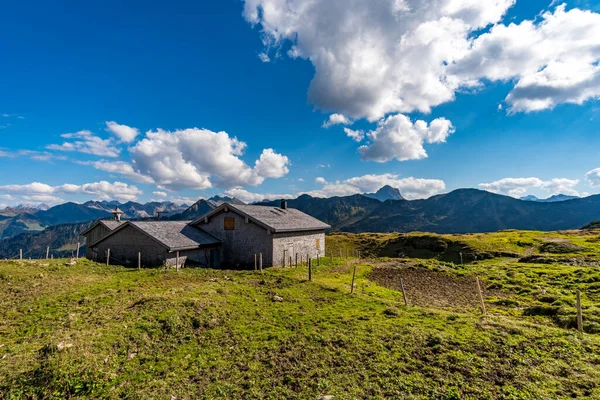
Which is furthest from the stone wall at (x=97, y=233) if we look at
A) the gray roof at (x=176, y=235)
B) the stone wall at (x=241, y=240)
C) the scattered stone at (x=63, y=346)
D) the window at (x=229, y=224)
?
the scattered stone at (x=63, y=346)

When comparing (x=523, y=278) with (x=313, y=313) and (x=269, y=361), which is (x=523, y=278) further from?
(x=269, y=361)

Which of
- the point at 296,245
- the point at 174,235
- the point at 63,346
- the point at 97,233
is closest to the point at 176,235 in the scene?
the point at 174,235

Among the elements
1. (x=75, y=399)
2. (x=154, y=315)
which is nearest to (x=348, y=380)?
(x=75, y=399)

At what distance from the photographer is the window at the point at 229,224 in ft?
109

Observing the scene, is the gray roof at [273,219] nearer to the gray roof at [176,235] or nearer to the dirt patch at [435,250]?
the gray roof at [176,235]

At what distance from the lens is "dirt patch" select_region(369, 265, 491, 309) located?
1820 cm

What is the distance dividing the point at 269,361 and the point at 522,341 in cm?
934

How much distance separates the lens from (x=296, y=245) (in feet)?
115

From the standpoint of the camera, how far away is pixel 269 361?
9.73 m

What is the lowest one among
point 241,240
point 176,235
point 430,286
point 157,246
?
point 430,286

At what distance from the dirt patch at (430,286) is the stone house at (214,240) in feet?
33.5

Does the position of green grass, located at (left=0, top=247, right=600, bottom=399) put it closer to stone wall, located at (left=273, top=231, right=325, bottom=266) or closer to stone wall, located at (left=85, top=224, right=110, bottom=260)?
stone wall, located at (left=273, top=231, right=325, bottom=266)

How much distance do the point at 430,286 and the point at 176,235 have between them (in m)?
25.2

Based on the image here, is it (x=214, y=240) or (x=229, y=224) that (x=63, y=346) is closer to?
(x=214, y=240)
